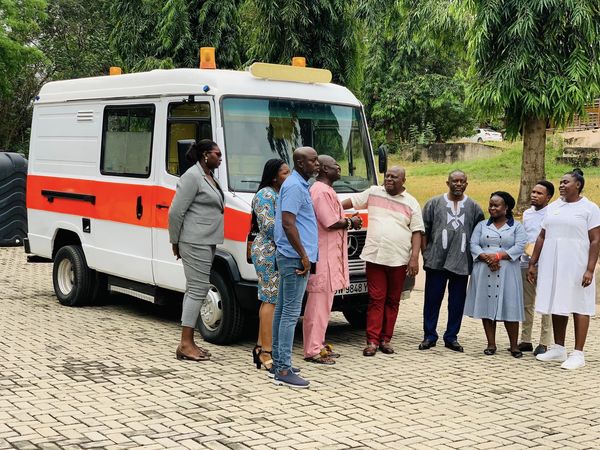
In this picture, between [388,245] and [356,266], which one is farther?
[356,266]

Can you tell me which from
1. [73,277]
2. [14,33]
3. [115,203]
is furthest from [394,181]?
[14,33]

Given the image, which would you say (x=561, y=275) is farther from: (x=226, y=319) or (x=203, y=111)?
(x=203, y=111)

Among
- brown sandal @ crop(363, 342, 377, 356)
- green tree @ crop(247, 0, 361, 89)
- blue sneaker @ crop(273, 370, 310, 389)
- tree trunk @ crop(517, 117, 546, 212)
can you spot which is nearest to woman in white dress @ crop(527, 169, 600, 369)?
brown sandal @ crop(363, 342, 377, 356)

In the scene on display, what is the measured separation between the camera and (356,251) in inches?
366

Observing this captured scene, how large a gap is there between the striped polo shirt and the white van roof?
4.91 feet

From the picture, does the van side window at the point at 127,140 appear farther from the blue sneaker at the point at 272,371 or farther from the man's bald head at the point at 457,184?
the man's bald head at the point at 457,184

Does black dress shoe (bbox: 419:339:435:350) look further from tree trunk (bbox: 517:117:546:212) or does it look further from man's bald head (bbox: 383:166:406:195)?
tree trunk (bbox: 517:117:546:212)

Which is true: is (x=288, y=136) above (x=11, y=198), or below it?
above

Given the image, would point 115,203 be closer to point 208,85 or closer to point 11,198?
point 208,85

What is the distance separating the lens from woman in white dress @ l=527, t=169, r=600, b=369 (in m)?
8.59

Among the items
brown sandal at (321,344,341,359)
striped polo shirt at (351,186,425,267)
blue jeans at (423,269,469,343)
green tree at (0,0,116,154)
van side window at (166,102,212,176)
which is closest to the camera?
brown sandal at (321,344,341,359)

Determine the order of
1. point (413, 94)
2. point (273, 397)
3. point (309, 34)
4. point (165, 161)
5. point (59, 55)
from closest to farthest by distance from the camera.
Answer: point (273, 397)
point (165, 161)
point (309, 34)
point (59, 55)
point (413, 94)

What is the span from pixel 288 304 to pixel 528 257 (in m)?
2.74

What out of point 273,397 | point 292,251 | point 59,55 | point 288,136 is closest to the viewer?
point 273,397
